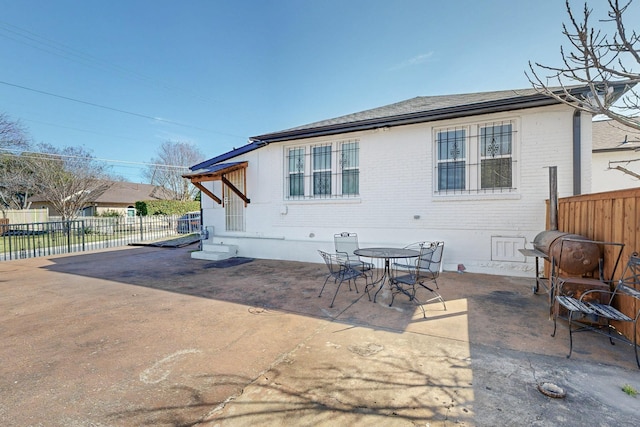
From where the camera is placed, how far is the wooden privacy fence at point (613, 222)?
3.04 meters

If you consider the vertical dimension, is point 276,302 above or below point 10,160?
below

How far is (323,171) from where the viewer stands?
29.7ft

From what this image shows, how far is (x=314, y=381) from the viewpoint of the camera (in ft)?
8.20

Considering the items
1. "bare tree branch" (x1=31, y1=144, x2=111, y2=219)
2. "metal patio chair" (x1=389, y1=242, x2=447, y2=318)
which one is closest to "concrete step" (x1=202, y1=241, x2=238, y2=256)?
"metal patio chair" (x1=389, y1=242, x2=447, y2=318)

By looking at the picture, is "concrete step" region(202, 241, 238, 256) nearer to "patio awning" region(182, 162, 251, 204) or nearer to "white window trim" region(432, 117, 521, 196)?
"patio awning" region(182, 162, 251, 204)

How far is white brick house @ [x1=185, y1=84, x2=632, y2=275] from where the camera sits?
21.0ft

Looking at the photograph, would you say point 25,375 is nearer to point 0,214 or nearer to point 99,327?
point 99,327

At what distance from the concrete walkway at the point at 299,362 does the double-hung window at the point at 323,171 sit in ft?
13.4

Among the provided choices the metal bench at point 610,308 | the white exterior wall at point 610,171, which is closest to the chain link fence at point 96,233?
the metal bench at point 610,308

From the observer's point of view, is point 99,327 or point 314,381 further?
point 99,327

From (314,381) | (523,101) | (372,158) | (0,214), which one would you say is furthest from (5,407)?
(0,214)

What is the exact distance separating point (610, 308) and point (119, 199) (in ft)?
125

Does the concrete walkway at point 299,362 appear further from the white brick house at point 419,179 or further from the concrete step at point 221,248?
the concrete step at point 221,248

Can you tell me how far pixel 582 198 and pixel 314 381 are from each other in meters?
4.73
